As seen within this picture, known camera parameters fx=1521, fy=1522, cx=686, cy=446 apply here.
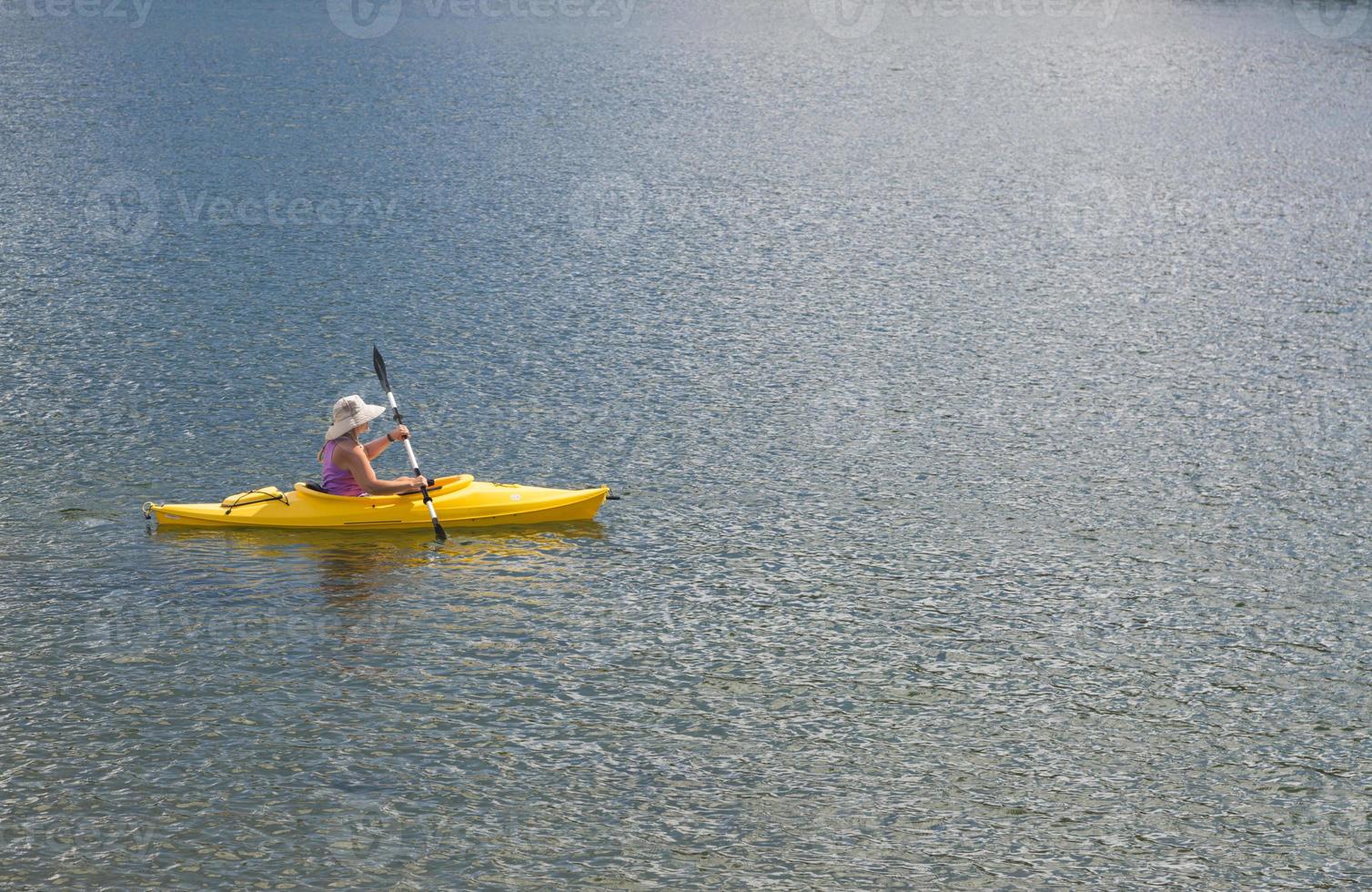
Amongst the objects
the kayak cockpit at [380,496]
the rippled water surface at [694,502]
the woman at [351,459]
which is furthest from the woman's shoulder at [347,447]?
the rippled water surface at [694,502]

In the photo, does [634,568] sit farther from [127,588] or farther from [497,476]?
[127,588]

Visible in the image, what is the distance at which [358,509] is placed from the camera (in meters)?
10.9

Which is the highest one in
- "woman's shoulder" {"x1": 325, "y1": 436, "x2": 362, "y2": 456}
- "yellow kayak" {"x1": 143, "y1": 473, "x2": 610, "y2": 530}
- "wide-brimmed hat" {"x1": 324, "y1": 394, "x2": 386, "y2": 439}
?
"wide-brimmed hat" {"x1": 324, "y1": 394, "x2": 386, "y2": 439}

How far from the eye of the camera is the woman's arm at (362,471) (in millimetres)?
10977

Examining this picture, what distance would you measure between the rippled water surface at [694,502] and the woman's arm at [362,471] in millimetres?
445

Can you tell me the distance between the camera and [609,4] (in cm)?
3991

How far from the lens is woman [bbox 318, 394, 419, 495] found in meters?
10.9

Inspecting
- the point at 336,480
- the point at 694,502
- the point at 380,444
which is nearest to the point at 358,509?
the point at 336,480

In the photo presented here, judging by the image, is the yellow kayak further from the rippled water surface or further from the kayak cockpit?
the rippled water surface

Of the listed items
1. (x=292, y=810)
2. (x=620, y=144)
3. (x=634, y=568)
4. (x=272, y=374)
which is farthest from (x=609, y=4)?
(x=292, y=810)

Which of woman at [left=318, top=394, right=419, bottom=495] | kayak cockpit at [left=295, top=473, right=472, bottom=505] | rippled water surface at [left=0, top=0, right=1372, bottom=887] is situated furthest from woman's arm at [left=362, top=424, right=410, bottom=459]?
rippled water surface at [left=0, top=0, right=1372, bottom=887]

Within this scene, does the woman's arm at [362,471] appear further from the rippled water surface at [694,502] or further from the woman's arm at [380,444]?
the rippled water surface at [694,502]

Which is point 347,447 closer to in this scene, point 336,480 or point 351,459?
point 351,459

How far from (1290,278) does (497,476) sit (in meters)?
11.0
